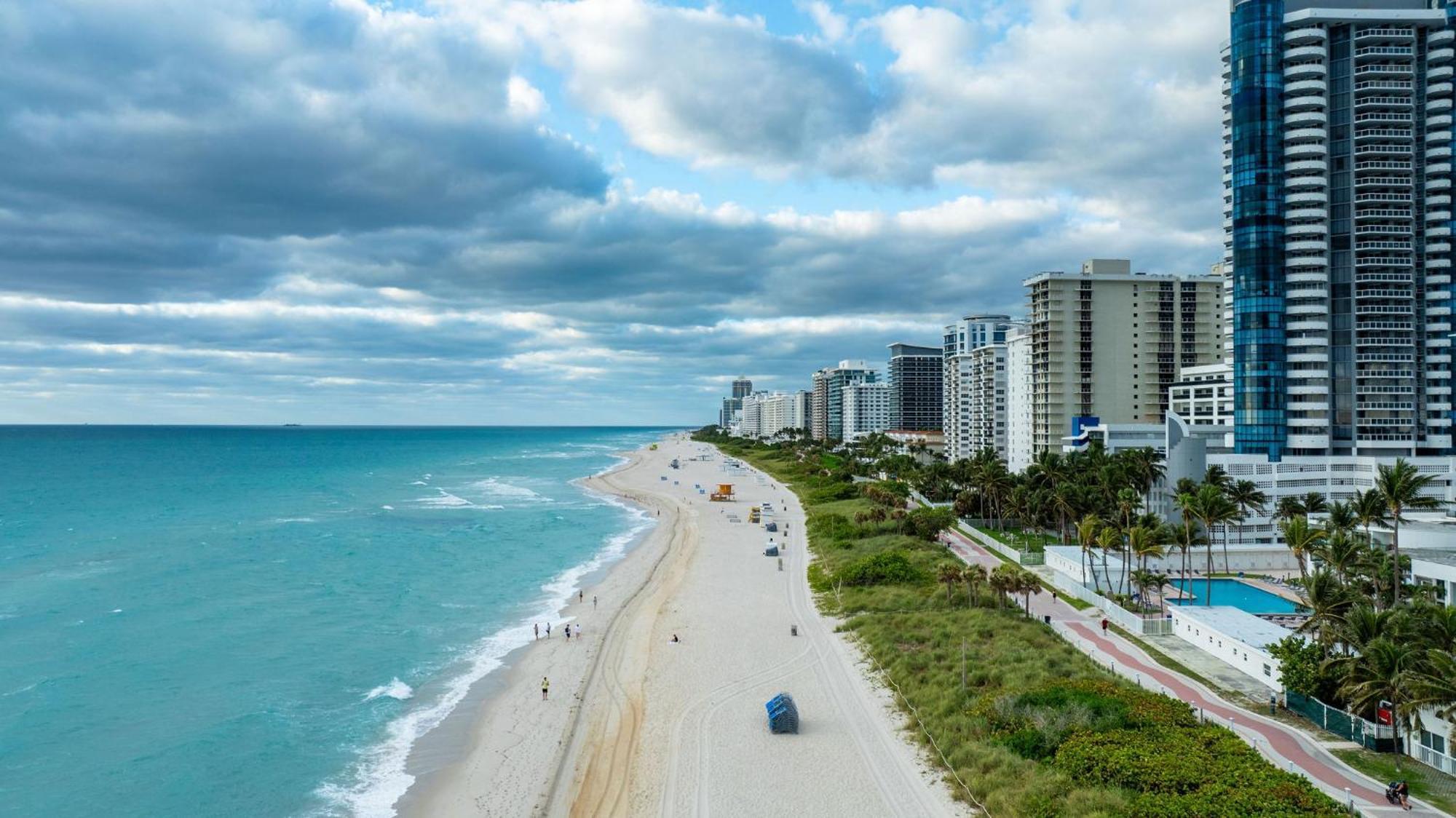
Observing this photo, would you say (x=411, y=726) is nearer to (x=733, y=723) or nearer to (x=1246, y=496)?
(x=733, y=723)

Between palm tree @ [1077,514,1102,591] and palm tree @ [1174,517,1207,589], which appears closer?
palm tree @ [1077,514,1102,591]

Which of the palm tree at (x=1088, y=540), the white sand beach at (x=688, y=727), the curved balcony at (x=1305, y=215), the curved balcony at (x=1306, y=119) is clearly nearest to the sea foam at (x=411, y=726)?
the white sand beach at (x=688, y=727)

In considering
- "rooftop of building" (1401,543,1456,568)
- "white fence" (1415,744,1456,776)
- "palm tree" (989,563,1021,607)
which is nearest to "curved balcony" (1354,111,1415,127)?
"rooftop of building" (1401,543,1456,568)

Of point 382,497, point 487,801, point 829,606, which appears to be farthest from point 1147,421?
point 382,497

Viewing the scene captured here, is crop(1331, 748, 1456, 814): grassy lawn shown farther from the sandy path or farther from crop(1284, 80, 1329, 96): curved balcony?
crop(1284, 80, 1329, 96): curved balcony

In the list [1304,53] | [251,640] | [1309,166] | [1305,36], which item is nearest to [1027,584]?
[251,640]

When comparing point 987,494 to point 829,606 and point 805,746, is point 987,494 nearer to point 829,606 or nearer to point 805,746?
point 829,606

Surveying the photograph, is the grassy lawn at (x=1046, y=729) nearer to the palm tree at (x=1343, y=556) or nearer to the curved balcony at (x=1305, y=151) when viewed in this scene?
the palm tree at (x=1343, y=556)
